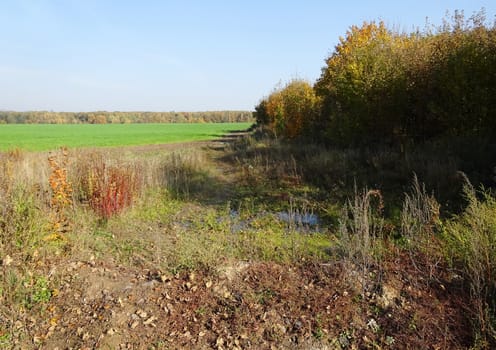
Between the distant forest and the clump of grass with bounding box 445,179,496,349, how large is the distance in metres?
98.4

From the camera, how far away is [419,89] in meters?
11.0

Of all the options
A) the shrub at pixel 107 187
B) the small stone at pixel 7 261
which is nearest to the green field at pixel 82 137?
the shrub at pixel 107 187

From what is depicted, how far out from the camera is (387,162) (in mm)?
11234

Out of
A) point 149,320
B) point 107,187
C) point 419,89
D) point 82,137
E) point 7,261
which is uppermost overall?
point 419,89

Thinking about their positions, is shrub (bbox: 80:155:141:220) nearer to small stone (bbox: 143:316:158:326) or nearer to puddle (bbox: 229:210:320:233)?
puddle (bbox: 229:210:320:233)

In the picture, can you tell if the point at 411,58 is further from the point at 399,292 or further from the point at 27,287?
the point at 27,287

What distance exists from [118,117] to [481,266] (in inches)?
3977

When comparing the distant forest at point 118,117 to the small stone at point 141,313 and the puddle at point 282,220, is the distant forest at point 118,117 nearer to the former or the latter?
the puddle at point 282,220

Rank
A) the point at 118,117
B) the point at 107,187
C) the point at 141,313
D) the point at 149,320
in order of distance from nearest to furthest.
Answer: the point at 149,320 < the point at 141,313 < the point at 107,187 < the point at 118,117

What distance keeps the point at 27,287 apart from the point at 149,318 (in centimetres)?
171

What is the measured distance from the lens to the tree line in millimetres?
9289

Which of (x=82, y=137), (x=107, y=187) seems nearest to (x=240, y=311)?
(x=107, y=187)

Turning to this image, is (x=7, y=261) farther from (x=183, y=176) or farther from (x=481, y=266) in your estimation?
(x=183, y=176)

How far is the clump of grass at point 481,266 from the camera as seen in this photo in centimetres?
335
